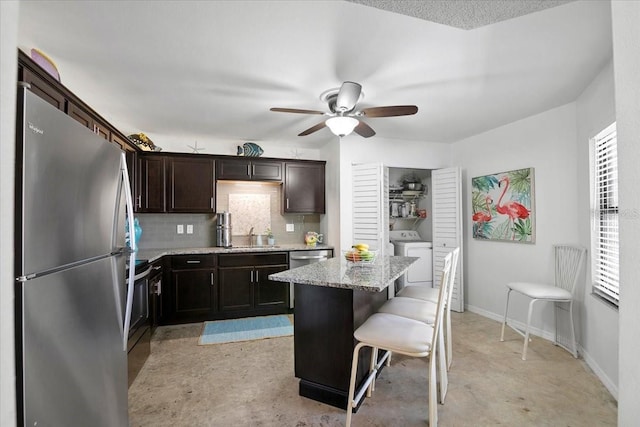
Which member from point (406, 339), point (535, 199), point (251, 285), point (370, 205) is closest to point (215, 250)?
point (251, 285)

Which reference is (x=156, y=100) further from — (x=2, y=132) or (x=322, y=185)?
(x=2, y=132)

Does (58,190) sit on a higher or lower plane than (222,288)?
A: higher

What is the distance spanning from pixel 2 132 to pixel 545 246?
3973mm

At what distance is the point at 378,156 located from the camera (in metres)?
4.02

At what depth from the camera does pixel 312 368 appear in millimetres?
1958

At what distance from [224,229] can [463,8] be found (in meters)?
3.58

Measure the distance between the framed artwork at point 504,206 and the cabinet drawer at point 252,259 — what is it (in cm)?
265

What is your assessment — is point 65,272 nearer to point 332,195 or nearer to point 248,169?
point 248,169

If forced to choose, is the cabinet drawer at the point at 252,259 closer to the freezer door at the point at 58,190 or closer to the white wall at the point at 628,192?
the freezer door at the point at 58,190

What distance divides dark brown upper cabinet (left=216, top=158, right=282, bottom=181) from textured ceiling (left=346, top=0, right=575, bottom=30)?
312 centimetres

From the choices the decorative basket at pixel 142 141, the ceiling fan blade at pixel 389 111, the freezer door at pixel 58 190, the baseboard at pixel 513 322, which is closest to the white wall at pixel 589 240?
the baseboard at pixel 513 322

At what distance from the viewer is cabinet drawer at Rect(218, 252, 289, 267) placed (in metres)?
3.66

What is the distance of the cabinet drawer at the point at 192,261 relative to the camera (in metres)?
3.49

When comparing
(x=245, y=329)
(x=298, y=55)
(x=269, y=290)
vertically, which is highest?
(x=298, y=55)
